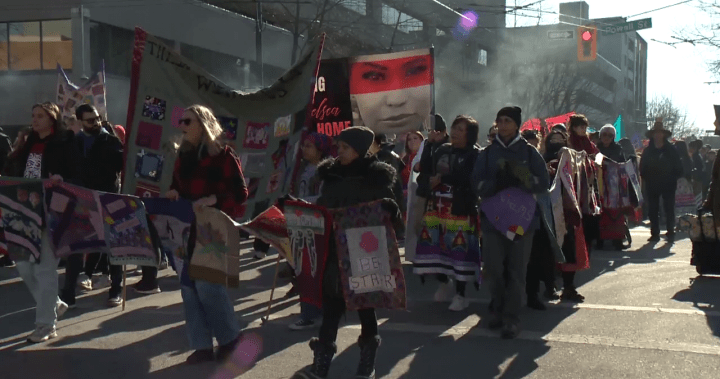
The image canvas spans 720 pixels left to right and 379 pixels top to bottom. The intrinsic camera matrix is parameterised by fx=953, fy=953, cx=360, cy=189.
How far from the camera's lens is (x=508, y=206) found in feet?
23.4

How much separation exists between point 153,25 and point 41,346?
27423 millimetres

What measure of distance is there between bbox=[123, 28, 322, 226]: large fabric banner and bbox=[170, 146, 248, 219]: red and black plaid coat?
0.31m

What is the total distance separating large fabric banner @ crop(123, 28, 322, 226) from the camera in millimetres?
7078

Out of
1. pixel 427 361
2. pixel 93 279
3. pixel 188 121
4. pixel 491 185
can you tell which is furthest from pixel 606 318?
pixel 93 279

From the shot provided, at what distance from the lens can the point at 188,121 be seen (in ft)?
20.5

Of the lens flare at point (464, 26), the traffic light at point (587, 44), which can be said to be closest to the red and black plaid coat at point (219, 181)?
the traffic light at point (587, 44)

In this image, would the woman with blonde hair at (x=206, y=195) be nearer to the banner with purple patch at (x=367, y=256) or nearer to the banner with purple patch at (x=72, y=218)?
the banner with purple patch at (x=367, y=256)

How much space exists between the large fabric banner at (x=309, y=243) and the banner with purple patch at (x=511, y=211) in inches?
73.6

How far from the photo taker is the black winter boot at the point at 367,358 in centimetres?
558

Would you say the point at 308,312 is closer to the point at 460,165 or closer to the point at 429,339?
the point at 429,339

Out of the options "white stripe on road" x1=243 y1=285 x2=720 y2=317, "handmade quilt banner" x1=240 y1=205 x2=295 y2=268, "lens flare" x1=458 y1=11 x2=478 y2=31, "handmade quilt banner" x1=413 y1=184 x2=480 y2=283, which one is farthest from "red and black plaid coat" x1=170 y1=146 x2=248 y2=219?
"lens flare" x1=458 y1=11 x2=478 y2=31

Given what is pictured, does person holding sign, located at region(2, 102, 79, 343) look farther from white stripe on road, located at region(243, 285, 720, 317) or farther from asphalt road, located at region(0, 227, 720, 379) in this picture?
white stripe on road, located at region(243, 285, 720, 317)

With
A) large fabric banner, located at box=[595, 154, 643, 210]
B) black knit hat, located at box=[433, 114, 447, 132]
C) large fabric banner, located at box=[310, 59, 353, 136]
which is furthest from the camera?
large fabric banner, located at box=[595, 154, 643, 210]

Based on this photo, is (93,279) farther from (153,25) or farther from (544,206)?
(153,25)
